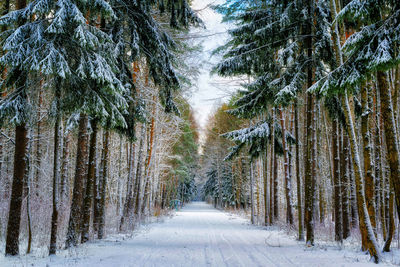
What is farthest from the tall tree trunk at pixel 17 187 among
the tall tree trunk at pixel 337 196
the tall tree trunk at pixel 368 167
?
the tall tree trunk at pixel 337 196

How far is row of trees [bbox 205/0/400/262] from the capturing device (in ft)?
17.1

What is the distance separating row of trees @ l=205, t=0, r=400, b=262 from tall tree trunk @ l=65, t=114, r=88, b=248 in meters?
5.12

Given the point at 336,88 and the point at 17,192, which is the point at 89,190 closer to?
the point at 17,192

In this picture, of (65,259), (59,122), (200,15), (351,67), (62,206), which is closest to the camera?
(351,67)

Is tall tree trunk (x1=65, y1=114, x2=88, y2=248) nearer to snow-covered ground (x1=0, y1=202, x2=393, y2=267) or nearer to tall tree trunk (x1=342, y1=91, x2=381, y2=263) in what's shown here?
snow-covered ground (x1=0, y1=202, x2=393, y2=267)

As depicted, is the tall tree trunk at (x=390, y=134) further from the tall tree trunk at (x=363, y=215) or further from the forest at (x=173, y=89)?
the tall tree trunk at (x=363, y=215)

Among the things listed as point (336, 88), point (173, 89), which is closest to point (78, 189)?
point (173, 89)

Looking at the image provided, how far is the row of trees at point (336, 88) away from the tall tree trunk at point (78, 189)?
202 inches

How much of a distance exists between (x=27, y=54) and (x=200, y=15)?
623cm

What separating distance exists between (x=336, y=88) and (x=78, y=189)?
682 cm

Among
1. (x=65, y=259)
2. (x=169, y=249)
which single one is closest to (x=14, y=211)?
(x=65, y=259)

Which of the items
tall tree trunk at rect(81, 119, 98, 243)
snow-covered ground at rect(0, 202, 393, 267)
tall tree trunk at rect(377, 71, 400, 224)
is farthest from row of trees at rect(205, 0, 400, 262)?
tall tree trunk at rect(81, 119, 98, 243)

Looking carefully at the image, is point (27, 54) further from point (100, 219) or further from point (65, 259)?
point (100, 219)

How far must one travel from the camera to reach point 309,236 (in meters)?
8.68
